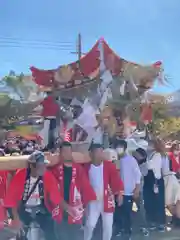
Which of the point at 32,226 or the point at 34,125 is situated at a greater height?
the point at 34,125

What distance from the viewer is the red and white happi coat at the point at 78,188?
4.53m

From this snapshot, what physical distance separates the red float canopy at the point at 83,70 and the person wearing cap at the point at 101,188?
2.05 meters

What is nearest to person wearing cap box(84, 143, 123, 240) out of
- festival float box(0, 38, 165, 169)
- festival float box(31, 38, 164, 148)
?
festival float box(0, 38, 165, 169)

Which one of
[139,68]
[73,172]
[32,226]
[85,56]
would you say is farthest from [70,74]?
[32,226]

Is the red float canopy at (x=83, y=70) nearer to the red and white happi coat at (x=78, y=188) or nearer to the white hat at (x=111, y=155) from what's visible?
the white hat at (x=111, y=155)

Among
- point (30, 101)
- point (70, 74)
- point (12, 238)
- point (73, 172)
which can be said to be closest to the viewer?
point (73, 172)

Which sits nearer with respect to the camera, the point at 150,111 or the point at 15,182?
the point at 15,182

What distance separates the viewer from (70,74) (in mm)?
6754

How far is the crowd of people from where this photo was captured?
13.9 ft

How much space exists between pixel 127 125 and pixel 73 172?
96.4 inches

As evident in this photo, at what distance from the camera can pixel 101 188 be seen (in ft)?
15.6

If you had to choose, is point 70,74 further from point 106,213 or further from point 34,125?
point 106,213

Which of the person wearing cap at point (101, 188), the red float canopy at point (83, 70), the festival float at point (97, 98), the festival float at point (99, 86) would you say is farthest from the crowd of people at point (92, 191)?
the red float canopy at point (83, 70)

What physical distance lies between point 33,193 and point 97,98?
9.30ft
